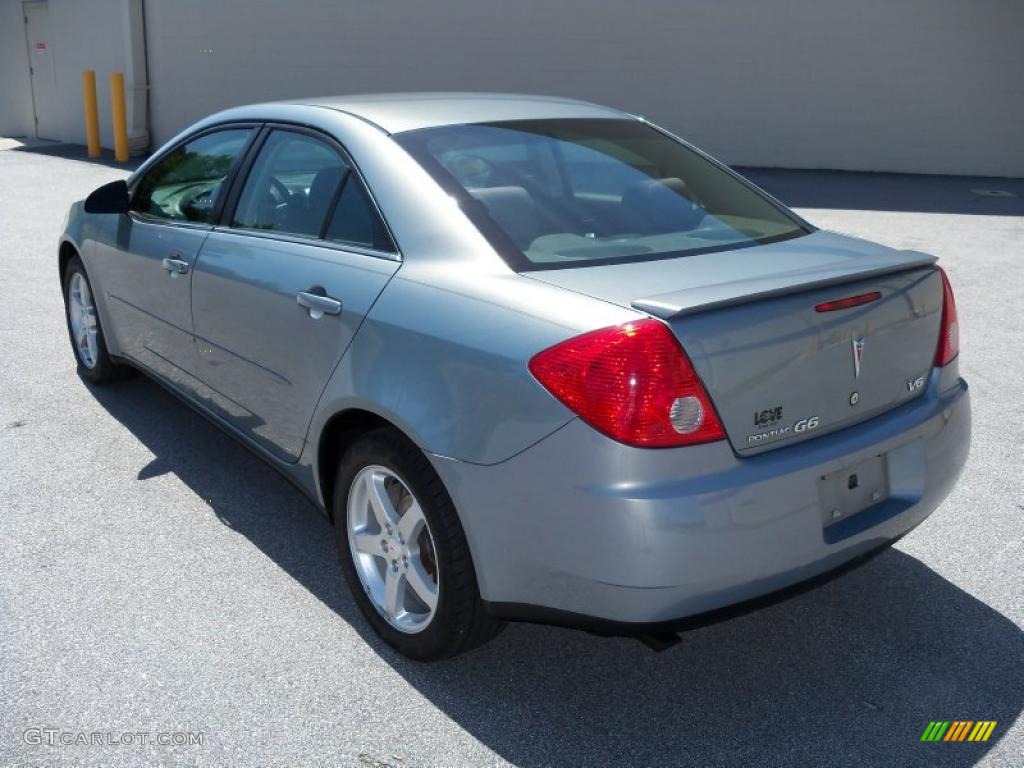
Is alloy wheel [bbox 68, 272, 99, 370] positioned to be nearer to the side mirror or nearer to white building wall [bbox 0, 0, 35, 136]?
the side mirror

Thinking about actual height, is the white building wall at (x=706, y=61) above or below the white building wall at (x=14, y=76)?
above

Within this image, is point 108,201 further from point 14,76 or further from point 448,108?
point 14,76

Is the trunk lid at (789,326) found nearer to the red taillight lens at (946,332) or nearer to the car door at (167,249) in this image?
the red taillight lens at (946,332)

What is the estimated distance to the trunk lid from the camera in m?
2.55

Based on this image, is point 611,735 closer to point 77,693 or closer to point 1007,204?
point 77,693

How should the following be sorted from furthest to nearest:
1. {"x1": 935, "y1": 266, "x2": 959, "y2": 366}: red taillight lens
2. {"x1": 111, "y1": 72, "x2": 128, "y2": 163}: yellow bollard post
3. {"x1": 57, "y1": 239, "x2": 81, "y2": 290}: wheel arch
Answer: {"x1": 111, "y1": 72, "x2": 128, "y2": 163}: yellow bollard post < {"x1": 57, "y1": 239, "x2": 81, "y2": 290}: wheel arch < {"x1": 935, "y1": 266, "x2": 959, "y2": 366}: red taillight lens

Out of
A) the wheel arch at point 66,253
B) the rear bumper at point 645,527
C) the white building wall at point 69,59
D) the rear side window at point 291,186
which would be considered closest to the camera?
the rear bumper at point 645,527

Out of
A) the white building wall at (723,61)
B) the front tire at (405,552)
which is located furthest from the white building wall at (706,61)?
the front tire at (405,552)

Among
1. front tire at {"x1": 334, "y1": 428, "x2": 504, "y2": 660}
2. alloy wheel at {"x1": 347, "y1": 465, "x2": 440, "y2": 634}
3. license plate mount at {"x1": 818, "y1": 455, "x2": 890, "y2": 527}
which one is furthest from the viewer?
alloy wheel at {"x1": 347, "y1": 465, "x2": 440, "y2": 634}

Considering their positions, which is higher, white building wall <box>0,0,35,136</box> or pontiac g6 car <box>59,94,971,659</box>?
pontiac g6 car <box>59,94,971,659</box>

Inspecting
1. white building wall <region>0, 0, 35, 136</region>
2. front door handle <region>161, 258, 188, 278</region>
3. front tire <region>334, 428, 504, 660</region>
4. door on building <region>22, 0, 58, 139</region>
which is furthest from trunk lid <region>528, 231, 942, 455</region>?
white building wall <region>0, 0, 35, 136</region>

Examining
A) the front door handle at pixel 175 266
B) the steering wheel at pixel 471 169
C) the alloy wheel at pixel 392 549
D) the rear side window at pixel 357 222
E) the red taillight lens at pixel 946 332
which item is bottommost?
the alloy wheel at pixel 392 549

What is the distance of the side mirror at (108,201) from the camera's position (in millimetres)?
4715

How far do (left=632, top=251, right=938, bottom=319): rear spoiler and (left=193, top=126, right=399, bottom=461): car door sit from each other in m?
0.93
